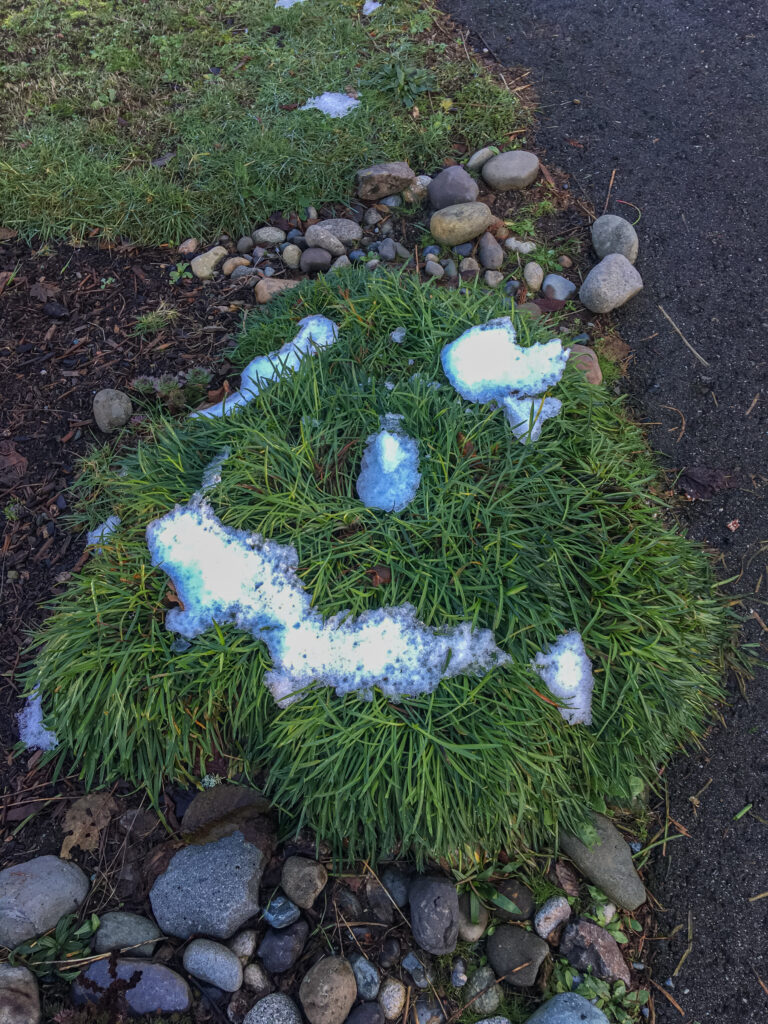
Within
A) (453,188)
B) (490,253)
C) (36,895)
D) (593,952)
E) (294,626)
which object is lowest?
(593,952)

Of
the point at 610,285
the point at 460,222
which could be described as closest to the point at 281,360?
the point at 460,222

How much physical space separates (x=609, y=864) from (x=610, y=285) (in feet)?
7.78

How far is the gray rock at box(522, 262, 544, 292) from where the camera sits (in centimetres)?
317

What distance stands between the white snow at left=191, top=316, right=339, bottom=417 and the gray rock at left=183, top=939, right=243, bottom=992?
Result: 1658mm

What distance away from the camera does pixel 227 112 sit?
12.4 feet

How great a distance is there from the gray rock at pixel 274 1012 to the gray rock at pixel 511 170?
354cm

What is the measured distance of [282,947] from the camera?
1.79 meters

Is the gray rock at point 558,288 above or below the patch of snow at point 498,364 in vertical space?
below

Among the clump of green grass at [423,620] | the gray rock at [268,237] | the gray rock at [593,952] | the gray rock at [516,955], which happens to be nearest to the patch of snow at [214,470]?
the clump of green grass at [423,620]

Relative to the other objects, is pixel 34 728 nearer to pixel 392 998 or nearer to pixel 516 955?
pixel 392 998

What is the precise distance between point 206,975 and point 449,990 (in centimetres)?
64

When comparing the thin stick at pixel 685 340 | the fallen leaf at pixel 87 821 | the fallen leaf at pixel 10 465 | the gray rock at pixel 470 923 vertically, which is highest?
the fallen leaf at pixel 10 465

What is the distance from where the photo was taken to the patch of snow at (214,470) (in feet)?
7.46

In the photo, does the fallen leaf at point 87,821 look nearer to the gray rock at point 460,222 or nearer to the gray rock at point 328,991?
the gray rock at point 328,991
